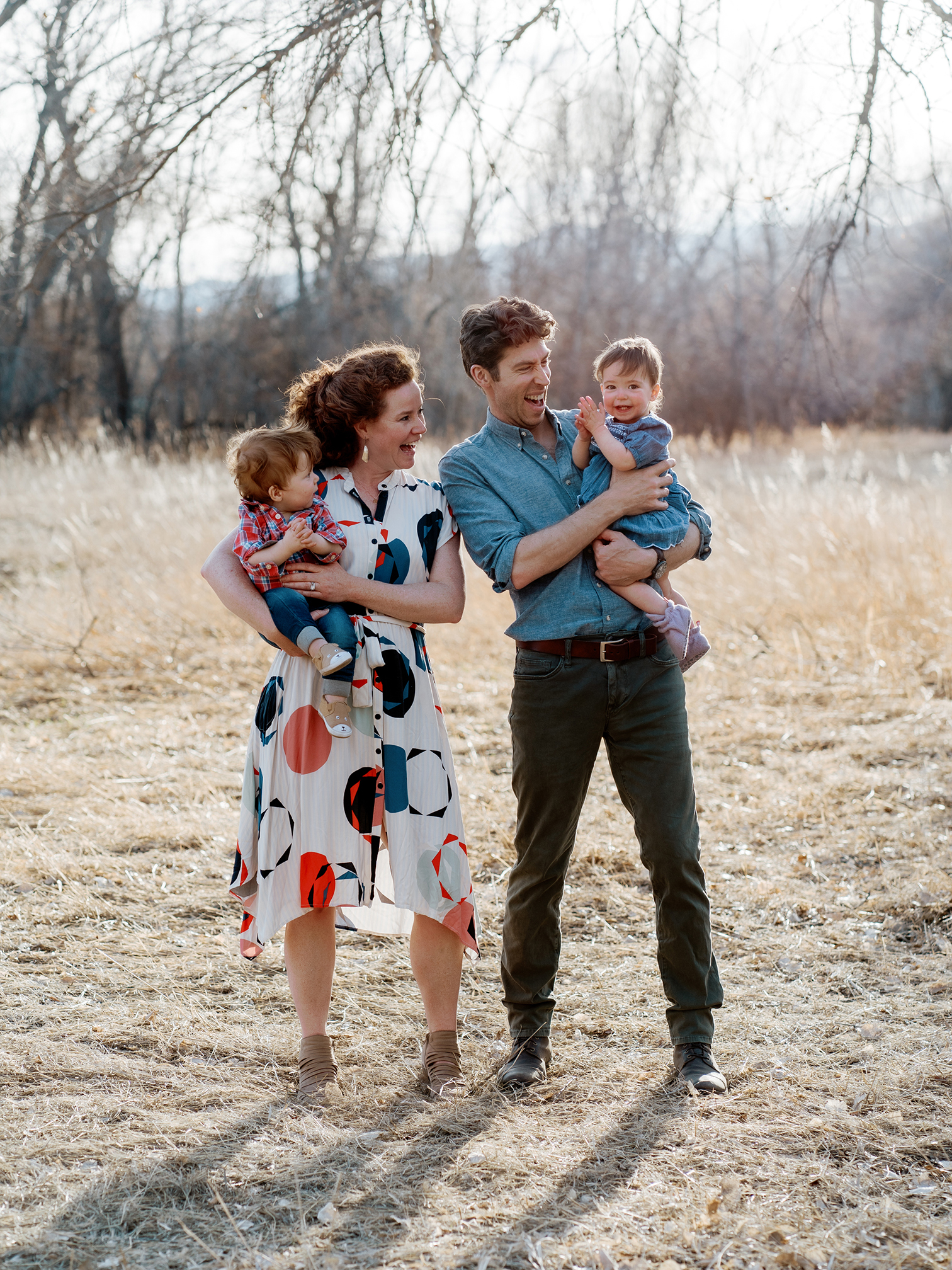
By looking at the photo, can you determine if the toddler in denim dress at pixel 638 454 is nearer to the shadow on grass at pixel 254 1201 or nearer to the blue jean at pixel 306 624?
the blue jean at pixel 306 624

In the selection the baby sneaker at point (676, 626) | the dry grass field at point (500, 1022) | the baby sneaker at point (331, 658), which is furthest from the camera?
the baby sneaker at point (676, 626)

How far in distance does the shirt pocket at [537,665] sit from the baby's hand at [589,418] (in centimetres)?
56

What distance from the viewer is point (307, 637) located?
2.70 meters

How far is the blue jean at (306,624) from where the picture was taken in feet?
8.95

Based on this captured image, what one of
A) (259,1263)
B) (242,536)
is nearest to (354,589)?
(242,536)

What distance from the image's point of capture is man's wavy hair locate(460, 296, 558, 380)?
2.72m

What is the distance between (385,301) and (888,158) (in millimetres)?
17901

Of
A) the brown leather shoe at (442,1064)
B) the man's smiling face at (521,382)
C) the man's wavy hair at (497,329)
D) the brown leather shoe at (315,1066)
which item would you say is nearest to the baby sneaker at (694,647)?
the man's smiling face at (521,382)

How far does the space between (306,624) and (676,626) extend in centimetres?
90

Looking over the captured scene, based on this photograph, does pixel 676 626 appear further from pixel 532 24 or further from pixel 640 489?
pixel 532 24

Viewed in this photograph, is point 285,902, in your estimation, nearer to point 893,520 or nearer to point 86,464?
point 893,520

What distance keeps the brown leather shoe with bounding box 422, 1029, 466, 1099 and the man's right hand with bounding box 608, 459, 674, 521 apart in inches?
55.9

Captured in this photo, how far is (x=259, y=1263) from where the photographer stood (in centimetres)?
216

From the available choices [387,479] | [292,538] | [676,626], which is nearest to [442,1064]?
[676,626]
